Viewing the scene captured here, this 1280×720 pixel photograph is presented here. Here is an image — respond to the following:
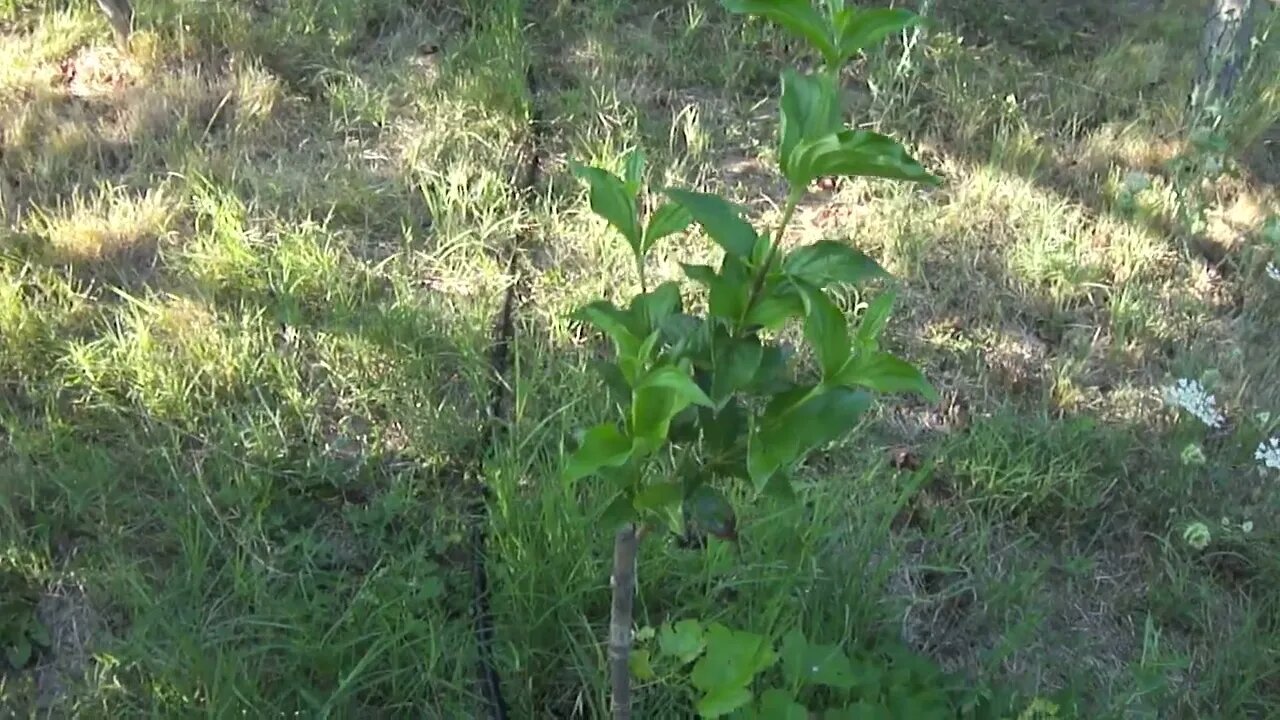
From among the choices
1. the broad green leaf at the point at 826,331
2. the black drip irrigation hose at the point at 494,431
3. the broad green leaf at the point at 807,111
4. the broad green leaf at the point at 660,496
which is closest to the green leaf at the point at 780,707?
the black drip irrigation hose at the point at 494,431

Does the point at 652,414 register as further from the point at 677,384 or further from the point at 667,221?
the point at 667,221

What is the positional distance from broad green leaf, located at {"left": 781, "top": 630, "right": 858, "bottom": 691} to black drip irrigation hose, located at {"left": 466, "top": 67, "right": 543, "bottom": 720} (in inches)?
17.8

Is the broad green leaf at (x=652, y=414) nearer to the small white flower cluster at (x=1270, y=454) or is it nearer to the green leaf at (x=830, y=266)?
the green leaf at (x=830, y=266)

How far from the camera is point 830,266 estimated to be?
1.19 metres

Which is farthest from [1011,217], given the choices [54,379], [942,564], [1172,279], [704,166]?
[54,379]

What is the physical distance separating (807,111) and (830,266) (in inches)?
6.1

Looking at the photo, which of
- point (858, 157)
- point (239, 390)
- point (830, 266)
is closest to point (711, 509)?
point (830, 266)

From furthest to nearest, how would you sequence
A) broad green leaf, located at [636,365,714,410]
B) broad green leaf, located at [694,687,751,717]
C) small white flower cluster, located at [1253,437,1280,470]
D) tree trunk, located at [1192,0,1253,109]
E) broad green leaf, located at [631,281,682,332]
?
tree trunk, located at [1192,0,1253,109] → small white flower cluster, located at [1253,437,1280,470] → broad green leaf, located at [694,687,751,717] → broad green leaf, located at [631,281,682,332] → broad green leaf, located at [636,365,714,410]

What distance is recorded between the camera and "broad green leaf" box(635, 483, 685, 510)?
1.26 metres

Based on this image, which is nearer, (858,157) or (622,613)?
(858,157)

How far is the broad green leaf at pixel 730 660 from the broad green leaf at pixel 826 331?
55cm

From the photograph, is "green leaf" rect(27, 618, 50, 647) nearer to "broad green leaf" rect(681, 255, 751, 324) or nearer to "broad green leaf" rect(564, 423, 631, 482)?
"broad green leaf" rect(564, 423, 631, 482)

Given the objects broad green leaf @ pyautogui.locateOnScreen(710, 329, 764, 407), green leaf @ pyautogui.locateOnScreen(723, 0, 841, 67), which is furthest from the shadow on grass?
green leaf @ pyautogui.locateOnScreen(723, 0, 841, 67)

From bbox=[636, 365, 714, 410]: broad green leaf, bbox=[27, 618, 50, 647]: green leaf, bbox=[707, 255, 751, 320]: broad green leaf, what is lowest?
bbox=[27, 618, 50, 647]: green leaf
